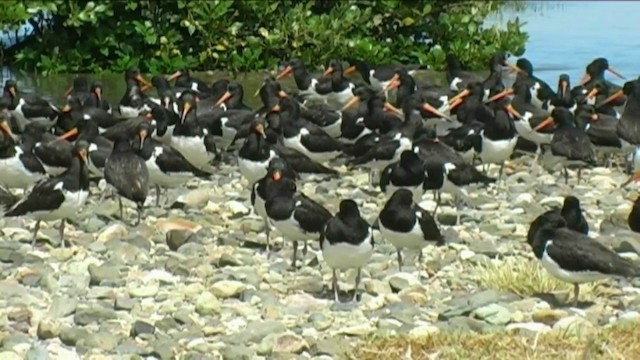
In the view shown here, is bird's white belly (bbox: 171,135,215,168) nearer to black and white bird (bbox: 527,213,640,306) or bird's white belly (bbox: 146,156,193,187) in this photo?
bird's white belly (bbox: 146,156,193,187)

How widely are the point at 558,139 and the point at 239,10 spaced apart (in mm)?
8612

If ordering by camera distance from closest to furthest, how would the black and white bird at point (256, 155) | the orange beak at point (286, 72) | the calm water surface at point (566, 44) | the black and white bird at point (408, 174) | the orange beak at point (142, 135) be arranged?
the black and white bird at point (408, 174) → the black and white bird at point (256, 155) → the orange beak at point (142, 135) → the orange beak at point (286, 72) → the calm water surface at point (566, 44)

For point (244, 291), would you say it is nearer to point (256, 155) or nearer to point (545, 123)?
point (256, 155)

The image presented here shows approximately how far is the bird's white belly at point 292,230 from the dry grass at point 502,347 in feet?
8.48

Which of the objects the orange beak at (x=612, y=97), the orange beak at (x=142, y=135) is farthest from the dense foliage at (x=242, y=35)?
the orange beak at (x=142, y=135)

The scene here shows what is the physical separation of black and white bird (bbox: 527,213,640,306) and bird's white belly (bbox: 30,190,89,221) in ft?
12.7

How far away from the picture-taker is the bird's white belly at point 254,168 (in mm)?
12250

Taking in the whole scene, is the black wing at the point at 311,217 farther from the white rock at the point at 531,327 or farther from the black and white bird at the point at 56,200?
the white rock at the point at 531,327

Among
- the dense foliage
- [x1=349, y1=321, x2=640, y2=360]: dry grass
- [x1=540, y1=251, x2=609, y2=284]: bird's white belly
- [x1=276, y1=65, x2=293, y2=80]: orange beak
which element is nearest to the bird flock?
[x1=540, y1=251, x2=609, y2=284]: bird's white belly

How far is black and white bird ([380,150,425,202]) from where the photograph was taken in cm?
1142

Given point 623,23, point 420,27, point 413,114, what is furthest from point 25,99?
point 623,23

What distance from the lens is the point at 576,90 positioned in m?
16.9

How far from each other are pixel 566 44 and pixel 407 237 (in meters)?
18.7

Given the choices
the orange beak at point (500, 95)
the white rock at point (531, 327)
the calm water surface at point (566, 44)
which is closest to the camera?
the white rock at point (531, 327)
